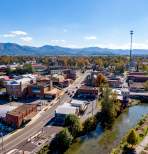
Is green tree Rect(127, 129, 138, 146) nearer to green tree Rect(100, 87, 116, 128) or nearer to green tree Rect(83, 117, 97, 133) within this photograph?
green tree Rect(83, 117, 97, 133)

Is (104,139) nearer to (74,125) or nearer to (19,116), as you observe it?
(74,125)

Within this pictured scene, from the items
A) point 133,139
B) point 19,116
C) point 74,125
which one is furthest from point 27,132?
point 133,139

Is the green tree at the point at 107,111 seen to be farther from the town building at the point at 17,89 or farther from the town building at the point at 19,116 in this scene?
the town building at the point at 17,89

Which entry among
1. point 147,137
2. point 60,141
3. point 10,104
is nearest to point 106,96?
point 147,137

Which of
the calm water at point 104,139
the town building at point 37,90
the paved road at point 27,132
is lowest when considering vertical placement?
the calm water at point 104,139

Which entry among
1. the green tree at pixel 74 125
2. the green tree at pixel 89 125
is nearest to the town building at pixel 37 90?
the green tree at pixel 89 125

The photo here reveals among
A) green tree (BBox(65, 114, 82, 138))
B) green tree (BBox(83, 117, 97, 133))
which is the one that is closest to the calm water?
green tree (BBox(83, 117, 97, 133))

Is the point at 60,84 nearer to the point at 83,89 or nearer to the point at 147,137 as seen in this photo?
the point at 83,89
